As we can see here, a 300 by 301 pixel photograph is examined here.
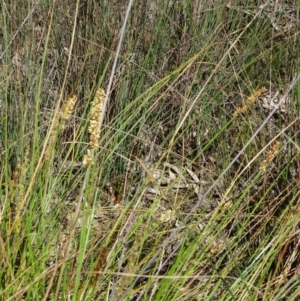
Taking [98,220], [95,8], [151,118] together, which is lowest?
[98,220]

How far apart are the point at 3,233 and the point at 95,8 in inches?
40.6

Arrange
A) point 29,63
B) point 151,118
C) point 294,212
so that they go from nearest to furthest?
point 294,212 → point 29,63 → point 151,118

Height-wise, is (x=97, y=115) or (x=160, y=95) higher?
(x=97, y=115)

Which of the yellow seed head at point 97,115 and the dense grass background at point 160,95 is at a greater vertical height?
the yellow seed head at point 97,115

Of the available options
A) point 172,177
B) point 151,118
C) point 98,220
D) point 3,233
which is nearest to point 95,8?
point 151,118

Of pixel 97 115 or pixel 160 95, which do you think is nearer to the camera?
pixel 97 115

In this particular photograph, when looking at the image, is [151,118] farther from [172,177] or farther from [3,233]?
[3,233]

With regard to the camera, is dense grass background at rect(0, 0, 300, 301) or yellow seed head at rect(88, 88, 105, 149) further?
dense grass background at rect(0, 0, 300, 301)

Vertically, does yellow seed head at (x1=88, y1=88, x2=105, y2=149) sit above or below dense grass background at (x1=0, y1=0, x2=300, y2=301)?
above

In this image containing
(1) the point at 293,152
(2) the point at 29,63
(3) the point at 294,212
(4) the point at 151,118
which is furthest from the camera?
(4) the point at 151,118

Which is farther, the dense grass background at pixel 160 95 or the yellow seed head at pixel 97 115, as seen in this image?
the dense grass background at pixel 160 95

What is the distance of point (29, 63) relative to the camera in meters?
2.04

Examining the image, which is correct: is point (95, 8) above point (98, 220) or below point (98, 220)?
above

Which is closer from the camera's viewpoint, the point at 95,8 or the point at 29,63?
the point at 29,63
